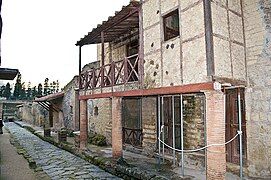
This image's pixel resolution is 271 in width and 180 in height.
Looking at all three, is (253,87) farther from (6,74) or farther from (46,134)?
(46,134)

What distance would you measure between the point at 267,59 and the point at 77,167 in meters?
7.22

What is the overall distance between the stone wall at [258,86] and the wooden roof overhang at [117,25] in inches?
149

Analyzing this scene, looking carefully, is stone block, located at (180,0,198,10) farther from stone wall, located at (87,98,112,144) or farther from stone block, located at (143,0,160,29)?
stone wall, located at (87,98,112,144)

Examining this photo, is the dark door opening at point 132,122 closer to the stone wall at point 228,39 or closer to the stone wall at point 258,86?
the stone wall at point 258,86

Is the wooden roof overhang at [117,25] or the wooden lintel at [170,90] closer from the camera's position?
the wooden lintel at [170,90]

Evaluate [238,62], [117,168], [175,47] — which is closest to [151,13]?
[175,47]

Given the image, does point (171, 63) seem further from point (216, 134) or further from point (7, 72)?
point (7, 72)

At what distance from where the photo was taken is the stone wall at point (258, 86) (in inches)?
294

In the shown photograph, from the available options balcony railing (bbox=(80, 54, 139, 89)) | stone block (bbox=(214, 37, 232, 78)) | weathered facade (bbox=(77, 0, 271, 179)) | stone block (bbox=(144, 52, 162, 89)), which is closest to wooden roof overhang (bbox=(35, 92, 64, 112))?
balcony railing (bbox=(80, 54, 139, 89))

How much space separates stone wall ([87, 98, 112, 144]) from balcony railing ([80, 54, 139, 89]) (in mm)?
2315

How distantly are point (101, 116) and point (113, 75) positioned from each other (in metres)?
5.58

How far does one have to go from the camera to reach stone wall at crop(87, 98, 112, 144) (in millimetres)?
14741

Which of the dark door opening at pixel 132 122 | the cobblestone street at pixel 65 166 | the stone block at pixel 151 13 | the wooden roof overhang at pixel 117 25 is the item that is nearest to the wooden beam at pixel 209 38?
the stone block at pixel 151 13

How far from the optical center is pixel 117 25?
448 inches
